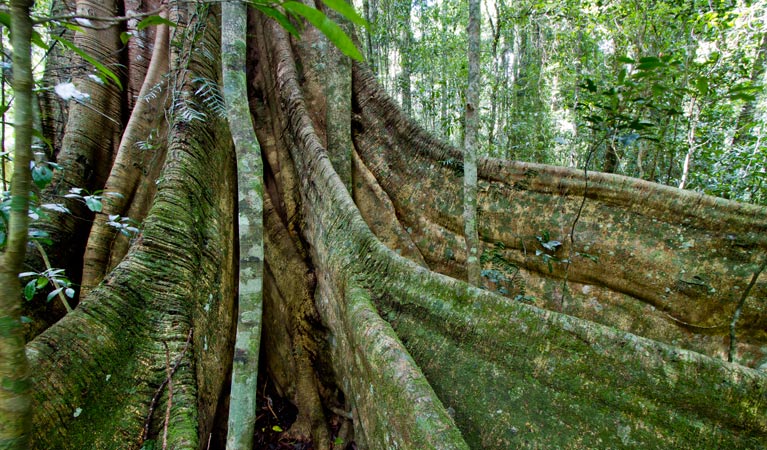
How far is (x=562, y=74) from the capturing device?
841cm

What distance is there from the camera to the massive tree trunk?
1733 millimetres

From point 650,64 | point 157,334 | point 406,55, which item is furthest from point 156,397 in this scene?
point 406,55

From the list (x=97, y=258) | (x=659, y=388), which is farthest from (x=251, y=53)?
(x=659, y=388)

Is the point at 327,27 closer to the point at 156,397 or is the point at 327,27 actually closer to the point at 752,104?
the point at 156,397

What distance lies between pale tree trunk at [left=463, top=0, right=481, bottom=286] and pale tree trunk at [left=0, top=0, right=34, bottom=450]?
2430 millimetres

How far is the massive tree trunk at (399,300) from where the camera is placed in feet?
5.69

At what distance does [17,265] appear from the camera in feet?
2.42

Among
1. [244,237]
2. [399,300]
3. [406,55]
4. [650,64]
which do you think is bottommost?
[399,300]

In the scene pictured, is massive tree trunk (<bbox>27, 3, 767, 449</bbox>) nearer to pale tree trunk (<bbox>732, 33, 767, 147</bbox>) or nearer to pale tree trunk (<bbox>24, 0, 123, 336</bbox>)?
pale tree trunk (<bbox>24, 0, 123, 336</bbox>)

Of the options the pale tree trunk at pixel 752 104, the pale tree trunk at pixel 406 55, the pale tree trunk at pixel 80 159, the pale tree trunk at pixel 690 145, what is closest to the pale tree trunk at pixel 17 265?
the pale tree trunk at pixel 80 159

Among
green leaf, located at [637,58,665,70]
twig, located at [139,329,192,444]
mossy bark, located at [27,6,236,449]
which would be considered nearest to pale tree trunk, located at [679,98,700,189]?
green leaf, located at [637,58,665,70]

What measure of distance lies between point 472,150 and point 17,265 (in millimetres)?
2562

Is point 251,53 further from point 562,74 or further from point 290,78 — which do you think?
point 562,74

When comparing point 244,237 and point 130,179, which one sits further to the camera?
point 130,179
